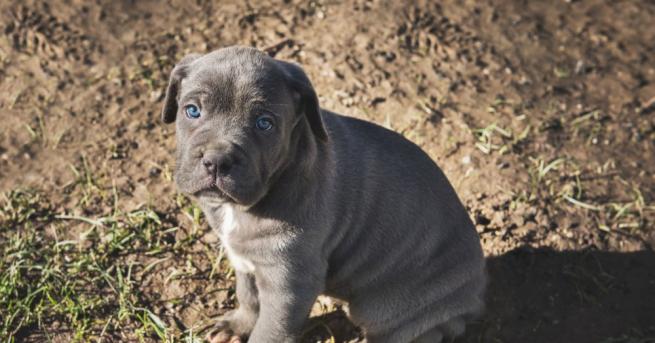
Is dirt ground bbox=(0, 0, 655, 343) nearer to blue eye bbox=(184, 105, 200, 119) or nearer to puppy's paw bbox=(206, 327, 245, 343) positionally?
puppy's paw bbox=(206, 327, 245, 343)

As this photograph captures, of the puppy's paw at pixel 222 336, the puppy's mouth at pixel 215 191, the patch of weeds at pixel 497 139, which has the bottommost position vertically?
the puppy's paw at pixel 222 336

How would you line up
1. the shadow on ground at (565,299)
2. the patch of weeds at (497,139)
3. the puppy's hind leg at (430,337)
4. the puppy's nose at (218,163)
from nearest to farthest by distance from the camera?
the puppy's nose at (218,163) → the puppy's hind leg at (430,337) → the shadow on ground at (565,299) → the patch of weeds at (497,139)

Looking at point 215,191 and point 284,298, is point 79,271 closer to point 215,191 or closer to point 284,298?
point 284,298

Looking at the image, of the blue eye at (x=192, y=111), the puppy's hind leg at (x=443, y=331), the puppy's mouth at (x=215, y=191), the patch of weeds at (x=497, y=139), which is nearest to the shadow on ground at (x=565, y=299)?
the puppy's hind leg at (x=443, y=331)

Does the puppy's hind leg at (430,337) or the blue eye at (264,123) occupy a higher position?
the blue eye at (264,123)

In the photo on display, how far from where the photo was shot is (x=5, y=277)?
6.07 metres

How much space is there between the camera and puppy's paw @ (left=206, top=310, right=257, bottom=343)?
5883 mm

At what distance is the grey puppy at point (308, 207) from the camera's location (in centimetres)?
440

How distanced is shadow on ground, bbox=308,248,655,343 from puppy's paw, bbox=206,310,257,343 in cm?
66

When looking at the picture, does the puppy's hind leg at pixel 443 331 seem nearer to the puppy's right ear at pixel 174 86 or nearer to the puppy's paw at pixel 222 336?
the puppy's paw at pixel 222 336

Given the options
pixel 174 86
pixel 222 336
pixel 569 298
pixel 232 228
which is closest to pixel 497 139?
pixel 569 298

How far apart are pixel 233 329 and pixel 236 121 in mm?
2195

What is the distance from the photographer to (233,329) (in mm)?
5934

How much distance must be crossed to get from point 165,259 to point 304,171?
2.29 metres
